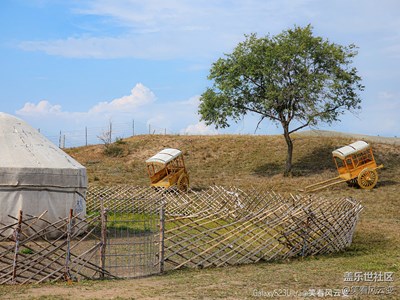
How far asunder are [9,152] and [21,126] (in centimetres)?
122

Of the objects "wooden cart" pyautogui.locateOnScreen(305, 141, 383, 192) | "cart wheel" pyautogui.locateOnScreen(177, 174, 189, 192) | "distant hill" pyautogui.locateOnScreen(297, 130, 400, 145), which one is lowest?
"cart wheel" pyautogui.locateOnScreen(177, 174, 189, 192)

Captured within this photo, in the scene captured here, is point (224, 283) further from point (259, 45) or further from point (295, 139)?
point (295, 139)

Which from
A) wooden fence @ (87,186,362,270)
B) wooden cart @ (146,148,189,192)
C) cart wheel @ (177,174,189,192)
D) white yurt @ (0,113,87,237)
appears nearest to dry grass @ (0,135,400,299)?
wooden fence @ (87,186,362,270)

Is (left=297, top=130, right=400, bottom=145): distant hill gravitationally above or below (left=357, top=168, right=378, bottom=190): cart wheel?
above

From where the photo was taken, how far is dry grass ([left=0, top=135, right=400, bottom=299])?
27.5 ft

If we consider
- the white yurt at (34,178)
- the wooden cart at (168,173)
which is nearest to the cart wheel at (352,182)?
the wooden cart at (168,173)

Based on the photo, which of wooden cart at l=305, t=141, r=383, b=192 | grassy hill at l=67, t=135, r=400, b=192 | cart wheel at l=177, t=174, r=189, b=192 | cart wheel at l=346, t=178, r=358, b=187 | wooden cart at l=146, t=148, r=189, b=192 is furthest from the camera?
grassy hill at l=67, t=135, r=400, b=192

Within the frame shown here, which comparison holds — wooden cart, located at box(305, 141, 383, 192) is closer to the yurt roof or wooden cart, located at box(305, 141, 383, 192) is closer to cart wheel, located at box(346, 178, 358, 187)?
cart wheel, located at box(346, 178, 358, 187)

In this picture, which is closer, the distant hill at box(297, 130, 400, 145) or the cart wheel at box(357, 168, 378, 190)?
the cart wheel at box(357, 168, 378, 190)

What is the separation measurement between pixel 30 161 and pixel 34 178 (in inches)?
16.5

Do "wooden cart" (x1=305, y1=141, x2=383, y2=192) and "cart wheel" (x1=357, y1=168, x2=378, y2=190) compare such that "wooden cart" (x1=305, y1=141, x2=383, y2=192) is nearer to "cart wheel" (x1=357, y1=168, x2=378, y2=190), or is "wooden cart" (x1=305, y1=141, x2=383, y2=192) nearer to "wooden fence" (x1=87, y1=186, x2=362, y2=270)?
"cart wheel" (x1=357, y1=168, x2=378, y2=190)

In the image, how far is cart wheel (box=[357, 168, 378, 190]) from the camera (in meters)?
23.6

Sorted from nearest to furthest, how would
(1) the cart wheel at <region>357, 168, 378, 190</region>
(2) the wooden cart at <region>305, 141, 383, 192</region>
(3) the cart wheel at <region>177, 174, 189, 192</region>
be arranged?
(3) the cart wheel at <region>177, 174, 189, 192</region> < (2) the wooden cart at <region>305, 141, 383, 192</region> < (1) the cart wheel at <region>357, 168, 378, 190</region>

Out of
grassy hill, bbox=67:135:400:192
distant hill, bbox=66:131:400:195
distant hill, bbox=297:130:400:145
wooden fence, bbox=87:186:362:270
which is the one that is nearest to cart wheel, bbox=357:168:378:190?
grassy hill, bbox=67:135:400:192
